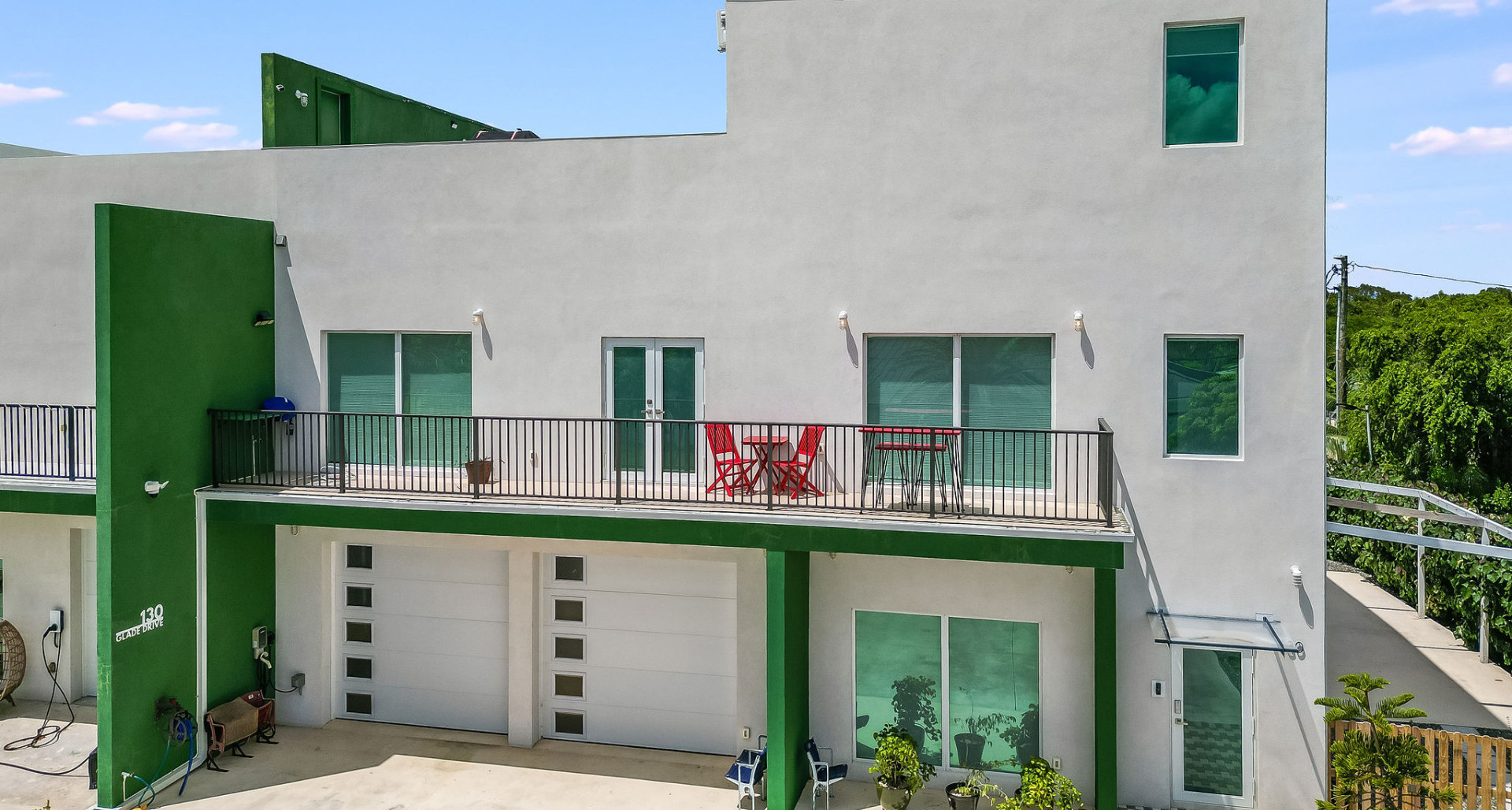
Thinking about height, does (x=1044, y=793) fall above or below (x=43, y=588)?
below

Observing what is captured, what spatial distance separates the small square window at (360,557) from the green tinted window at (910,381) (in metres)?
6.66

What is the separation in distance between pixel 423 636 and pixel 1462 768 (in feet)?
37.3

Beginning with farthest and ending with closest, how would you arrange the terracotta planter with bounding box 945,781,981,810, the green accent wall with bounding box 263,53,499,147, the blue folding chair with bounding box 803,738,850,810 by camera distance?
the green accent wall with bounding box 263,53,499,147 → the blue folding chair with bounding box 803,738,850,810 → the terracotta planter with bounding box 945,781,981,810

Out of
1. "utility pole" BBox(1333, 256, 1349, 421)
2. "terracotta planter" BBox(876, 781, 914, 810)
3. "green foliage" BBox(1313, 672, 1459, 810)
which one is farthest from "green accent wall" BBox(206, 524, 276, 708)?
"utility pole" BBox(1333, 256, 1349, 421)

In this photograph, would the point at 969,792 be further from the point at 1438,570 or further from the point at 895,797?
the point at 1438,570

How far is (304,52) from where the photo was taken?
13.5m

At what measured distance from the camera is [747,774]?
32.5 feet

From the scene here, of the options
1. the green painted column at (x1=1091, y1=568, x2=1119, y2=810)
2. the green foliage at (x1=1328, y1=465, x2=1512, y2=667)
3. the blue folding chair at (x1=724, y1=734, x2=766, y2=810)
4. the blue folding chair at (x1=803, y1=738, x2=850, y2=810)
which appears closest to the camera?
the green painted column at (x1=1091, y1=568, x2=1119, y2=810)

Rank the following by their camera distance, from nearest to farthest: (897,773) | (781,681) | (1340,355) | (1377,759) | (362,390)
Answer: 1. (1377,759)
2. (781,681)
3. (897,773)
4. (362,390)
5. (1340,355)

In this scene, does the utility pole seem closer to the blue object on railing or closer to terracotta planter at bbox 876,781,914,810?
terracotta planter at bbox 876,781,914,810

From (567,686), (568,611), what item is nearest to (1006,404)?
(568,611)

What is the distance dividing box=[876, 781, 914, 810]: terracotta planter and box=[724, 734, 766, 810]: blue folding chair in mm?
1270

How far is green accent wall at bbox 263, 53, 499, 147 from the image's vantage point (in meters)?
12.8

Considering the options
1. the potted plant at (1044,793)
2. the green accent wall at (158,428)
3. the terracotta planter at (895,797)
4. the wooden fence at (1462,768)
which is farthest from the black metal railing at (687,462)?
the wooden fence at (1462,768)
